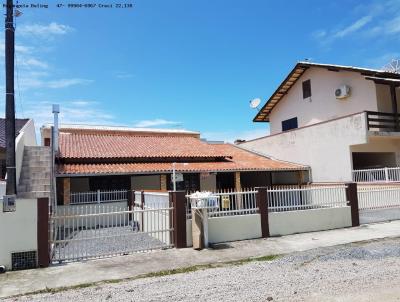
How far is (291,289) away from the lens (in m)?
6.15

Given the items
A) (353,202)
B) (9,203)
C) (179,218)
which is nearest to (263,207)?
(179,218)

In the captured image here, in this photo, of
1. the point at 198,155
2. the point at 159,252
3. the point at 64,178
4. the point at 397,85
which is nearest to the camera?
the point at 159,252

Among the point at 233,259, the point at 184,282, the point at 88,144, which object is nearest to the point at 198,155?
the point at 88,144

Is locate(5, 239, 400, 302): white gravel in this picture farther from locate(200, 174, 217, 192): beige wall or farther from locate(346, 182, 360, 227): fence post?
locate(200, 174, 217, 192): beige wall

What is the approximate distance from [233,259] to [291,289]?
8.59ft

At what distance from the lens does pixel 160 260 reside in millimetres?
8695

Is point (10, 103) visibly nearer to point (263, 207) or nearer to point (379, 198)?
point (263, 207)

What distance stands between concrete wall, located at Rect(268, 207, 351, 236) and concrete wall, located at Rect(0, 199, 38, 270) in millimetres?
6700

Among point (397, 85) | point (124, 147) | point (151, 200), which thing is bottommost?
point (151, 200)

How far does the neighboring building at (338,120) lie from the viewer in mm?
19250

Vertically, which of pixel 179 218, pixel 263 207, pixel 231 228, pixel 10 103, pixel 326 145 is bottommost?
pixel 231 228

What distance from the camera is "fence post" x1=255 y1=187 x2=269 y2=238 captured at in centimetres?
1123

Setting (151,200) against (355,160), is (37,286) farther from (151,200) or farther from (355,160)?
(355,160)

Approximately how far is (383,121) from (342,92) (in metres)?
3.46
